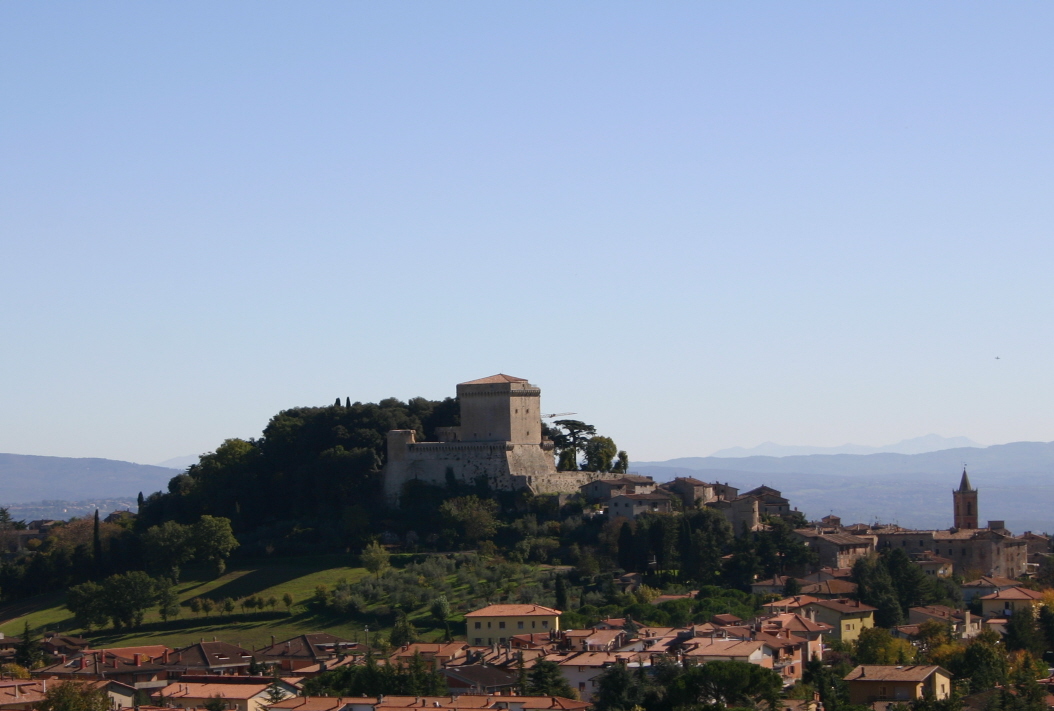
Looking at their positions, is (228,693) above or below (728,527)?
below

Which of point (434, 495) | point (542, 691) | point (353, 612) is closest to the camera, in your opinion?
point (542, 691)

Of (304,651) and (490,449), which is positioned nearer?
(304,651)

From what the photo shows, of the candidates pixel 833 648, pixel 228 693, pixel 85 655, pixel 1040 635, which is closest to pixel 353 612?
pixel 85 655

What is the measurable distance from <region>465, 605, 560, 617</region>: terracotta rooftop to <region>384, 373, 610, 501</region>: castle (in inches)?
640

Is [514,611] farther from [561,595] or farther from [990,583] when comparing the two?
[990,583]

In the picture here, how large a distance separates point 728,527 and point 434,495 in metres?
14.6

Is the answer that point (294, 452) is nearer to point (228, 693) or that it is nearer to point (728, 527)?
point (728, 527)

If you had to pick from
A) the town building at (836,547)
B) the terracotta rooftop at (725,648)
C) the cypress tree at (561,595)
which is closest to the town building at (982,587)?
the town building at (836,547)

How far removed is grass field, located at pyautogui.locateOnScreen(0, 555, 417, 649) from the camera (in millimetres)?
64125

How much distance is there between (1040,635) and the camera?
60.2 metres

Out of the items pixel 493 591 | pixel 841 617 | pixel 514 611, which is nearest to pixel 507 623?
pixel 514 611

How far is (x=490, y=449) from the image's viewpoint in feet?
259

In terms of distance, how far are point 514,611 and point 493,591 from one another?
5638mm

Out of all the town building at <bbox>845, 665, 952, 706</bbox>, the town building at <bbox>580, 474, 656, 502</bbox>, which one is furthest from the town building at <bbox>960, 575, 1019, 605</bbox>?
the town building at <bbox>845, 665, 952, 706</bbox>
